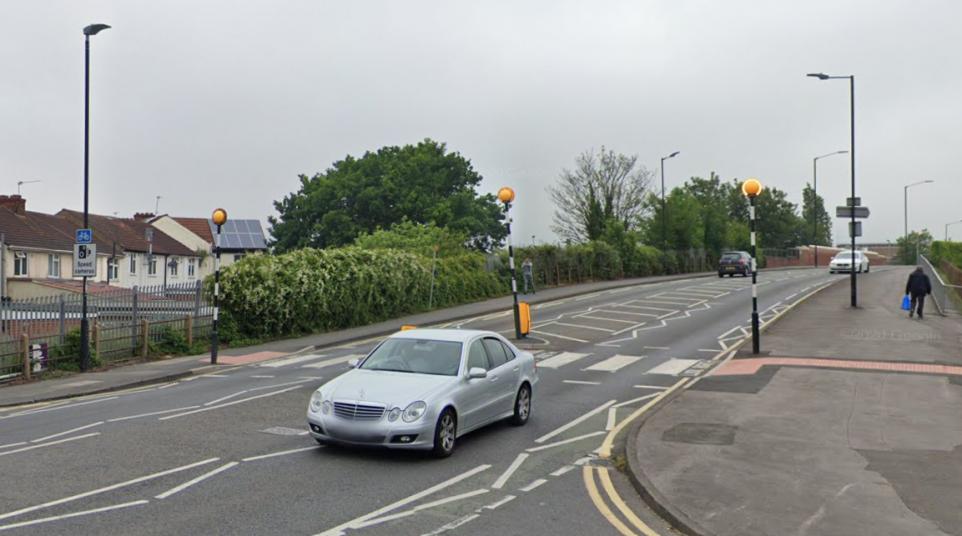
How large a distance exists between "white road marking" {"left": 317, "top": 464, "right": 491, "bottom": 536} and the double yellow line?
124cm

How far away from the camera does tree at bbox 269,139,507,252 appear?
69.4 metres

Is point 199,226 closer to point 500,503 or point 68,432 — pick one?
point 68,432

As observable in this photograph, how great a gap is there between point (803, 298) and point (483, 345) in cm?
2585

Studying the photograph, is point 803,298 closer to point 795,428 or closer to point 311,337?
point 311,337

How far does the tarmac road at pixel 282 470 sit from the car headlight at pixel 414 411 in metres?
0.58

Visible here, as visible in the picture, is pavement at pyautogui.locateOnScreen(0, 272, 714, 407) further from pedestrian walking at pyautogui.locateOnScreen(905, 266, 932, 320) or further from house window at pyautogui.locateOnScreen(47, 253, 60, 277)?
house window at pyautogui.locateOnScreen(47, 253, 60, 277)

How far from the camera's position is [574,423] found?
12.2m

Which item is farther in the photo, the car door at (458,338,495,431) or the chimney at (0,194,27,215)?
the chimney at (0,194,27,215)

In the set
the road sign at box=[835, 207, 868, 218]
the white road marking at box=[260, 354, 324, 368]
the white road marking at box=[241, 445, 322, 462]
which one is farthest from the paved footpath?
the road sign at box=[835, 207, 868, 218]

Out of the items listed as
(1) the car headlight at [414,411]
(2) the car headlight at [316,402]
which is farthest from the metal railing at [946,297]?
(2) the car headlight at [316,402]

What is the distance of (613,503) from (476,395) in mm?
2864

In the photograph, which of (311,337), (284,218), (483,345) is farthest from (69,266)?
(483,345)

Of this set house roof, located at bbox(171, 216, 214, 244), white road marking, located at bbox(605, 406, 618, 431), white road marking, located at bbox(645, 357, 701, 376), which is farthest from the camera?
house roof, located at bbox(171, 216, 214, 244)

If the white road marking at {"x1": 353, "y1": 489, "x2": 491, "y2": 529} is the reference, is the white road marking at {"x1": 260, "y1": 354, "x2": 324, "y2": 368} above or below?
below
